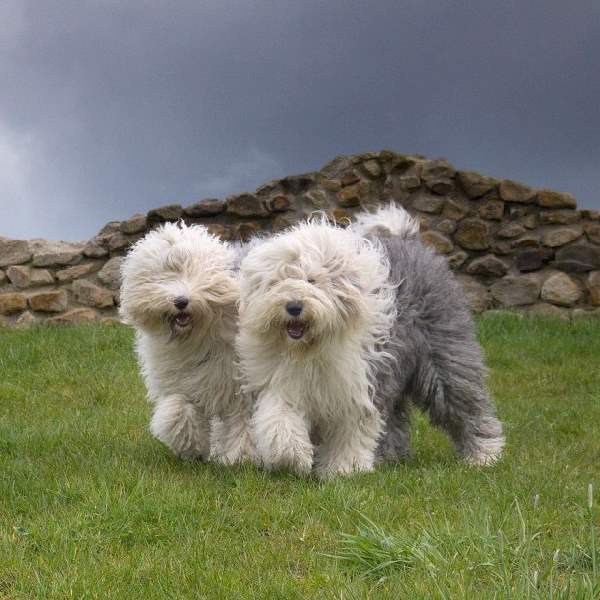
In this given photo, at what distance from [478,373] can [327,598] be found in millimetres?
2718

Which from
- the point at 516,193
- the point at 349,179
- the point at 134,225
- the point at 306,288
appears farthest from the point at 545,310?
the point at 306,288

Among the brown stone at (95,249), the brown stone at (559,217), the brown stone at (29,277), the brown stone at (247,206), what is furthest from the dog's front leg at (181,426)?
the brown stone at (559,217)

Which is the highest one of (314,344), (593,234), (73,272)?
(593,234)

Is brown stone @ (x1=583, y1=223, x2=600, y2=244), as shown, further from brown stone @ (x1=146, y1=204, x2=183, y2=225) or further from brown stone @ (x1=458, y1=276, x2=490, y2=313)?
brown stone @ (x1=146, y1=204, x2=183, y2=225)

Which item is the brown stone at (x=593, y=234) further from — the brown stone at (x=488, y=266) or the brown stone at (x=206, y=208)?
the brown stone at (x=206, y=208)

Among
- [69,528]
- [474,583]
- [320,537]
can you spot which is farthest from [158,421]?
[474,583]

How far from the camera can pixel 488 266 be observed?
1146cm

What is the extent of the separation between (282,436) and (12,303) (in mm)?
7291

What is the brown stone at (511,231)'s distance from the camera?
11.5 metres

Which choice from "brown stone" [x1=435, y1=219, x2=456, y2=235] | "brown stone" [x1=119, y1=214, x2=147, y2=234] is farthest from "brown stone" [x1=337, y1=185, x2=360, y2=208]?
"brown stone" [x1=119, y1=214, x2=147, y2=234]

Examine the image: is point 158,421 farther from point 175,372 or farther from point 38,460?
point 38,460

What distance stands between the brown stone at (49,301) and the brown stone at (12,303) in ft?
0.30

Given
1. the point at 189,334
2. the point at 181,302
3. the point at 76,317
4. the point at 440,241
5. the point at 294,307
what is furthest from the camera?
the point at 440,241

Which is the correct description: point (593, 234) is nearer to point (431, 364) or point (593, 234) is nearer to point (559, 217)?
point (559, 217)
